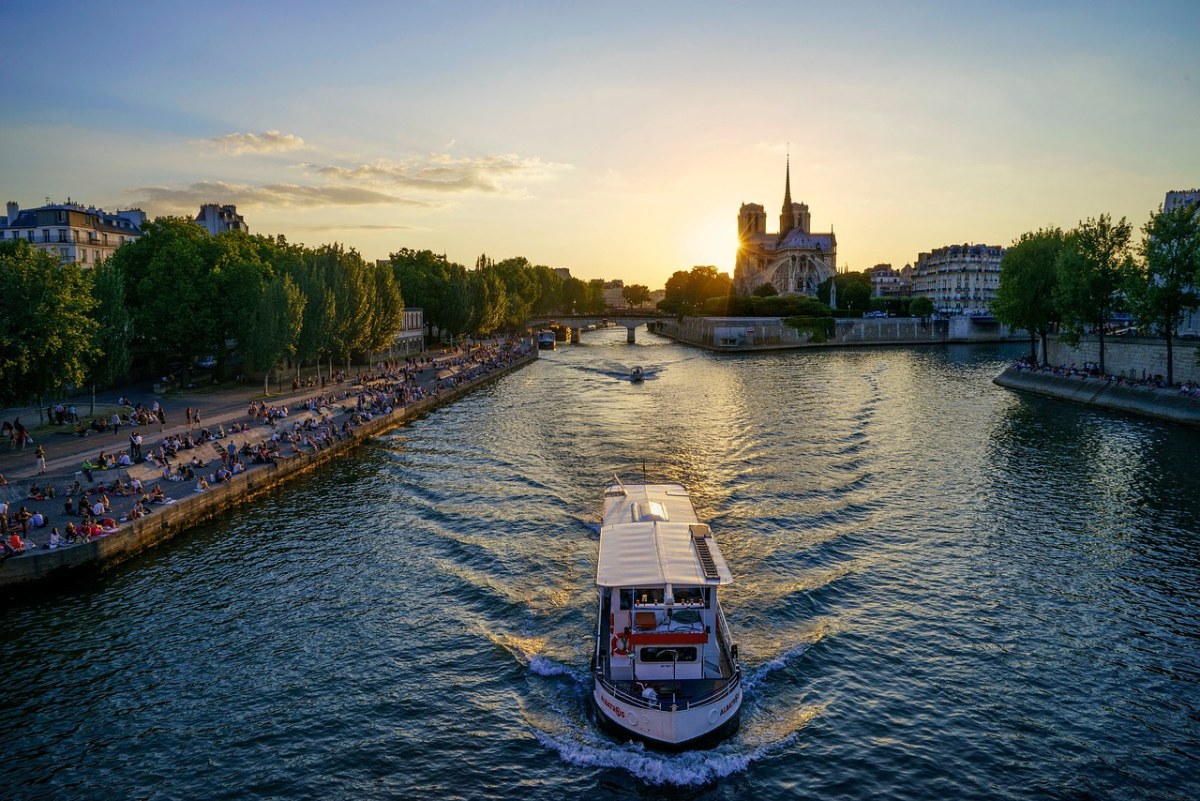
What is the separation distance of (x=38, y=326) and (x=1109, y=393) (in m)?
80.0

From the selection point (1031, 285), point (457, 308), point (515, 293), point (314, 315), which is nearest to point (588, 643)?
point (314, 315)

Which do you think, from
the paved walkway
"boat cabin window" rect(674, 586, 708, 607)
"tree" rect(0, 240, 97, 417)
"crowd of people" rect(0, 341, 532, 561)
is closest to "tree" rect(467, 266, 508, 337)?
"crowd of people" rect(0, 341, 532, 561)

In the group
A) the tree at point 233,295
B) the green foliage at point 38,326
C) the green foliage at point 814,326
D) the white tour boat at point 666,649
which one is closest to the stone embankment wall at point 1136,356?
the white tour boat at point 666,649

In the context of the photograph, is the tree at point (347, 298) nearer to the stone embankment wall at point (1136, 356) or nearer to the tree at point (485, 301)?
the tree at point (485, 301)

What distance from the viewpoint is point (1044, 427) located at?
204ft

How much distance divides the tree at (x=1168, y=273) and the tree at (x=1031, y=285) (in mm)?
19706

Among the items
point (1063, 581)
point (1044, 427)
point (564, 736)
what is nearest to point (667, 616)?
point (564, 736)

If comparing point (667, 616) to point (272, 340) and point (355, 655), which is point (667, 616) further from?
point (272, 340)

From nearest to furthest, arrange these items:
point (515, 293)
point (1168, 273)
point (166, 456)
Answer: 1. point (166, 456)
2. point (1168, 273)
3. point (515, 293)

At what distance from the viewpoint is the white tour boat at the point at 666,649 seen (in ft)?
62.4

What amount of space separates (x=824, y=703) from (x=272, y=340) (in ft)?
183

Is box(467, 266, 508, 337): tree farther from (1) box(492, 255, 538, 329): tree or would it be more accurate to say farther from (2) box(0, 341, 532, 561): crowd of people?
(2) box(0, 341, 532, 561): crowd of people

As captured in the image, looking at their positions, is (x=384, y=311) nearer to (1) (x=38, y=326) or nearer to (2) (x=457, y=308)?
(2) (x=457, y=308)

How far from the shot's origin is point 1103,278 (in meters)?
73.8
